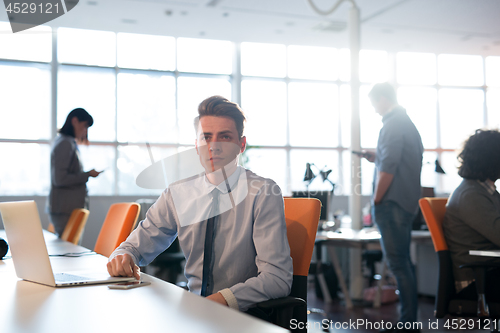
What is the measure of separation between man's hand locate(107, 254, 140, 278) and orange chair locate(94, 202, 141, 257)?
68 cm

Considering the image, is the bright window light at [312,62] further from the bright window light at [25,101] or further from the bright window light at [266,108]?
the bright window light at [25,101]

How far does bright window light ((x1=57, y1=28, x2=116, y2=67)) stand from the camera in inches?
282

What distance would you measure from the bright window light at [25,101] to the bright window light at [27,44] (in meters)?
0.14

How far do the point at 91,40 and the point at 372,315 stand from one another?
5900 millimetres

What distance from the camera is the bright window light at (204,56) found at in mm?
7734

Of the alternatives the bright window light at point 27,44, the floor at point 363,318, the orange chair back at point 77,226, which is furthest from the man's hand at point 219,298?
the bright window light at point 27,44

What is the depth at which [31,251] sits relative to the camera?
1179mm

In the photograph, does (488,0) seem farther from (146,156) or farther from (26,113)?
(26,113)

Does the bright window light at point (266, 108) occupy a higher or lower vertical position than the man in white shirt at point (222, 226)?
higher

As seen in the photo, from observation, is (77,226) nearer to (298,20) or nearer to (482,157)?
(482,157)

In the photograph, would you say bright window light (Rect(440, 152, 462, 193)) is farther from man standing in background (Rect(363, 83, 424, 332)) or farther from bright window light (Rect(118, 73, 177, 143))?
man standing in background (Rect(363, 83, 424, 332))

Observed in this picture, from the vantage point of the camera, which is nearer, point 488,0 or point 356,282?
point 356,282

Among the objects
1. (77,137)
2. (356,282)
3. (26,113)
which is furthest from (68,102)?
(356,282)

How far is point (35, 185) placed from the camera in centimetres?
692
